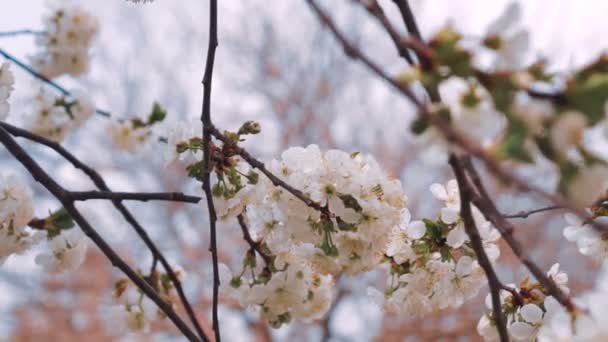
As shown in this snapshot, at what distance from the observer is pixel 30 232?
3.94 ft

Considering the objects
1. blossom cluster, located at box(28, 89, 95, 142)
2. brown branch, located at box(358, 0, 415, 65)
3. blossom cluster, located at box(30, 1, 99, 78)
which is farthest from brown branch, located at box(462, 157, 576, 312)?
blossom cluster, located at box(30, 1, 99, 78)

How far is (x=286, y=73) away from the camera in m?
6.88

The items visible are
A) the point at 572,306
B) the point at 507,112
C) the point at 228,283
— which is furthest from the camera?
the point at 228,283

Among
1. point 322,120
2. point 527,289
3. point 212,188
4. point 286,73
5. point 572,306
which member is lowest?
point 572,306

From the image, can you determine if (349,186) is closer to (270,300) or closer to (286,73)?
(270,300)

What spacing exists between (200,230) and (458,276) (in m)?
5.54

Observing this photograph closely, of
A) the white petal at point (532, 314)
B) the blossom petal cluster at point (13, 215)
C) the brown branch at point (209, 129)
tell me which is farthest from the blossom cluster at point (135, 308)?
the white petal at point (532, 314)

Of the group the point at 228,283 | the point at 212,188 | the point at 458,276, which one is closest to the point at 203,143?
the point at 212,188

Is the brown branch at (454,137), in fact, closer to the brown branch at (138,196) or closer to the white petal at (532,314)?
the white petal at (532,314)

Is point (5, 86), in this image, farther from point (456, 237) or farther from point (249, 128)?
point (456, 237)

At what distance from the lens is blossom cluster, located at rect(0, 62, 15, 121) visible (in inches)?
42.9

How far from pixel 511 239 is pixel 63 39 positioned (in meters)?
1.60

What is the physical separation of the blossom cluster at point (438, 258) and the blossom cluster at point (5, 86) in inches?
23.9

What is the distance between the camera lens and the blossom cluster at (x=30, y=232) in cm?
115
